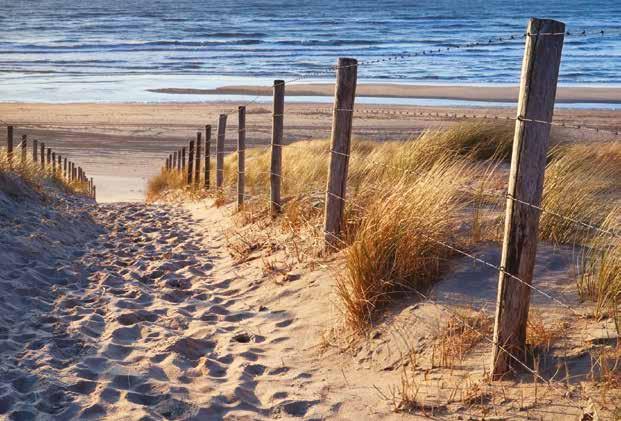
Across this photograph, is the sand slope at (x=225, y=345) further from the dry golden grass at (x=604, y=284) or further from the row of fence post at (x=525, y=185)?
the row of fence post at (x=525, y=185)

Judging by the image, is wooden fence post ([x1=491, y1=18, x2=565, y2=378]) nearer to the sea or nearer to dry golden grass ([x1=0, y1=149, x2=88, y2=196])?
dry golden grass ([x1=0, y1=149, x2=88, y2=196])

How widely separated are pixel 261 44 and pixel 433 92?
23.5 metres

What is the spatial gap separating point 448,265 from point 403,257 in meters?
0.36

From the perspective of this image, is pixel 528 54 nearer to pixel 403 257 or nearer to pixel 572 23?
pixel 403 257

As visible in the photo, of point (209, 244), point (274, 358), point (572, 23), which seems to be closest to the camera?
point (274, 358)

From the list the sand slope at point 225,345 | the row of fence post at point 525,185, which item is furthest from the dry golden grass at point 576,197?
the row of fence post at point 525,185

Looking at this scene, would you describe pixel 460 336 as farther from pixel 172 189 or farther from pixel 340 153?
pixel 172 189

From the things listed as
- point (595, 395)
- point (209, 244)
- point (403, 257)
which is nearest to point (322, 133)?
point (209, 244)

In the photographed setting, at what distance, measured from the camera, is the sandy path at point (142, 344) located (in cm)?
399

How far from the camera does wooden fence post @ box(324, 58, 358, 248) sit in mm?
6172

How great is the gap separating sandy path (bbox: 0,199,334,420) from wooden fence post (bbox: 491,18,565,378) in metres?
1.09

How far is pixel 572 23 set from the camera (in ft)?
200

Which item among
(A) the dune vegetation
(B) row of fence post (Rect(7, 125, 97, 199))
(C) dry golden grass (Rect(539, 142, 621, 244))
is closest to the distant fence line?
(A) the dune vegetation

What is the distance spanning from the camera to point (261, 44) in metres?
52.3
